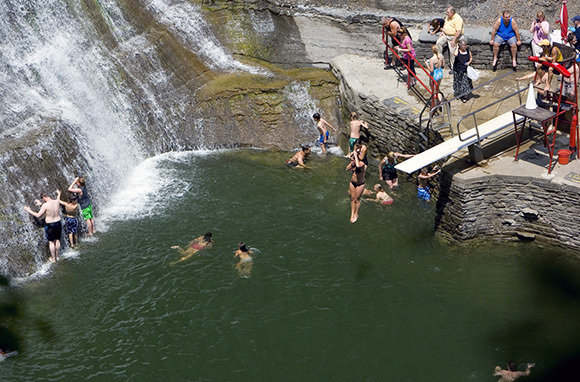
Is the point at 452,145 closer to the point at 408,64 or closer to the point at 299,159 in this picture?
the point at 408,64

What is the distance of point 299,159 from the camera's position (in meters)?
20.7

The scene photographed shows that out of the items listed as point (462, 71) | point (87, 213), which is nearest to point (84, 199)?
point (87, 213)

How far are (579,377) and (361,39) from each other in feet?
43.7

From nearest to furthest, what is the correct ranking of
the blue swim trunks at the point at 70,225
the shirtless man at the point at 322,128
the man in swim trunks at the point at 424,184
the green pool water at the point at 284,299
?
the green pool water at the point at 284,299 → the blue swim trunks at the point at 70,225 → the man in swim trunks at the point at 424,184 → the shirtless man at the point at 322,128

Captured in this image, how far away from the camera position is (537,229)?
16.8 metres

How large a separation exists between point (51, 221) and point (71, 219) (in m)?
0.61

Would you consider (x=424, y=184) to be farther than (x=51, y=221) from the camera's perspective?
Yes

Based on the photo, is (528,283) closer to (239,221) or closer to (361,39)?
(239,221)

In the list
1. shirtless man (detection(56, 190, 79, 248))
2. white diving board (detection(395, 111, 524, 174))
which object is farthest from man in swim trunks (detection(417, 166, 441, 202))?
shirtless man (detection(56, 190, 79, 248))

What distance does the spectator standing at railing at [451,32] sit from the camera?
20391 mm

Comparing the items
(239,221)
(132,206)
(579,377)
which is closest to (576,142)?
(579,377)

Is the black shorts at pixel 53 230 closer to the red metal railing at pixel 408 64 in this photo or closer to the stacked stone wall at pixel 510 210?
the stacked stone wall at pixel 510 210

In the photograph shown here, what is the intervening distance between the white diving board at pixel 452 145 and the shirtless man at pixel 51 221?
7.88 meters

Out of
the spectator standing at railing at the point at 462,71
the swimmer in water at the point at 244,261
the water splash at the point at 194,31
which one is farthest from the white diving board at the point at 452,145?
the water splash at the point at 194,31
